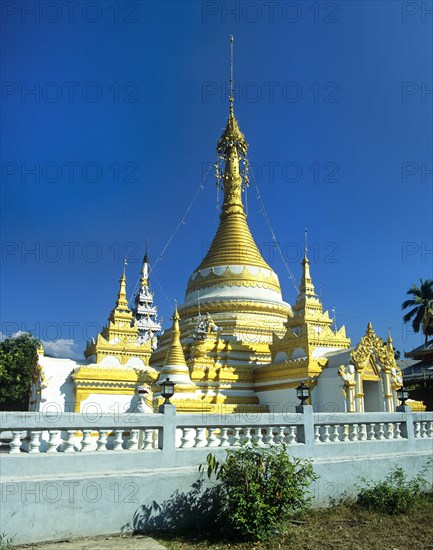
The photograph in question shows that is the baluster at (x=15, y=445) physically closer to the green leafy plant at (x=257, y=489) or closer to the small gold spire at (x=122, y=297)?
the green leafy plant at (x=257, y=489)

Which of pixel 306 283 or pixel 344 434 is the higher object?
pixel 306 283

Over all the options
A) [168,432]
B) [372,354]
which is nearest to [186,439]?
[168,432]

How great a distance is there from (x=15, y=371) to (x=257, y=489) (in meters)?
30.8

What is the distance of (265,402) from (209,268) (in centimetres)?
1002

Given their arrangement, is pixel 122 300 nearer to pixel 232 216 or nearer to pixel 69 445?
pixel 232 216

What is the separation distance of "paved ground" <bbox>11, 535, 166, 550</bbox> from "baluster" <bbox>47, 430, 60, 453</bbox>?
4.56ft

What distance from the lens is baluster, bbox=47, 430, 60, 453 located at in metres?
8.34

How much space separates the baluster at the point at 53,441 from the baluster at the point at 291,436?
4.80 meters

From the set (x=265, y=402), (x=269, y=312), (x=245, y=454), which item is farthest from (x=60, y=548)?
(x=269, y=312)

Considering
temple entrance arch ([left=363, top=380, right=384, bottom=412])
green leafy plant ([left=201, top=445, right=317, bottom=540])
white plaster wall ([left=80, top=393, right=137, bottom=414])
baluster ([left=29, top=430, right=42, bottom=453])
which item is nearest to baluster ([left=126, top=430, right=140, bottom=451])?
green leafy plant ([left=201, top=445, right=317, bottom=540])

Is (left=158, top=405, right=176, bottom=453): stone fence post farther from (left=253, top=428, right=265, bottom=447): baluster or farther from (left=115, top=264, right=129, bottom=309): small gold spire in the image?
(left=115, top=264, right=129, bottom=309): small gold spire

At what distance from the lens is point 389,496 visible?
10.3m

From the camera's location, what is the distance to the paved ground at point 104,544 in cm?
755

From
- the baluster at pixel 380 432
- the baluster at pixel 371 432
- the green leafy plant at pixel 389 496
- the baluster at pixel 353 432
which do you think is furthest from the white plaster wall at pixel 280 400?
the green leafy plant at pixel 389 496
